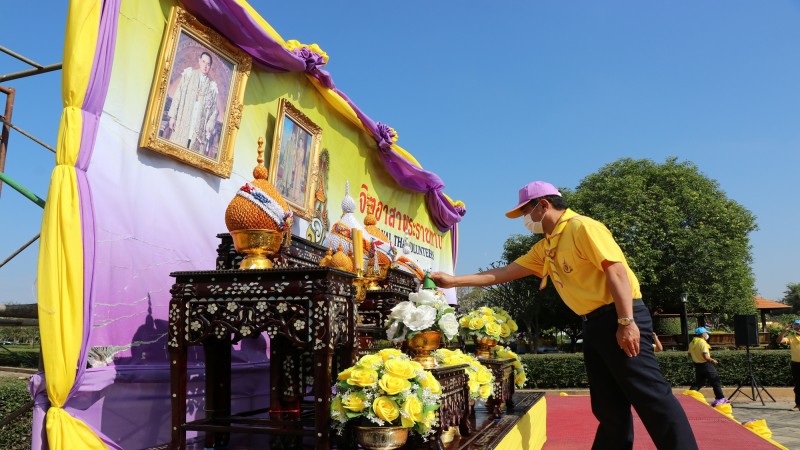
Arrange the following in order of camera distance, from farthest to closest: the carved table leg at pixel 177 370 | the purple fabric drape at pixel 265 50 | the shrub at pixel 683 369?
the shrub at pixel 683 369, the purple fabric drape at pixel 265 50, the carved table leg at pixel 177 370

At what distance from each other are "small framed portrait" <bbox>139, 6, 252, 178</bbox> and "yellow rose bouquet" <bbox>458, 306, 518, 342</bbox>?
6.71 ft

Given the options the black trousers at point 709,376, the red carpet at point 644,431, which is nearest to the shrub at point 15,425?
the red carpet at point 644,431

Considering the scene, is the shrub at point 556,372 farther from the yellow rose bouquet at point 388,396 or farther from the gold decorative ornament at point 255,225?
the yellow rose bouquet at point 388,396

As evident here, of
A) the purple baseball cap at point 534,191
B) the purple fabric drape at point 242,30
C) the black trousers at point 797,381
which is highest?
the purple fabric drape at point 242,30

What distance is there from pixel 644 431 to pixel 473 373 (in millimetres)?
2157

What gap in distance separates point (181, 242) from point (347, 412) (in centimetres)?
174

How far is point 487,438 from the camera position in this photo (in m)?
2.76

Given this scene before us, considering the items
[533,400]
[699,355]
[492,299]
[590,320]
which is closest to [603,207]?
[492,299]

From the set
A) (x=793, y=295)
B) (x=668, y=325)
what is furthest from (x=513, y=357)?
(x=793, y=295)

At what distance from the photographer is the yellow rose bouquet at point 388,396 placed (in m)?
2.12

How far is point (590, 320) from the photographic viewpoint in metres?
2.79

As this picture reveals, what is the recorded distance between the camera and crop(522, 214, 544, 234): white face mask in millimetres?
3100

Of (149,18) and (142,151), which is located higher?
(149,18)

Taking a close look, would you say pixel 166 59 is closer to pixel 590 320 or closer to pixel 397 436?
Answer: pixel 397 436
